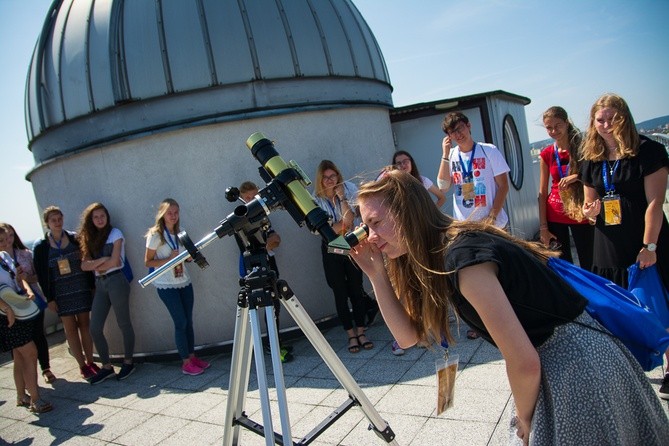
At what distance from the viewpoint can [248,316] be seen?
218cm

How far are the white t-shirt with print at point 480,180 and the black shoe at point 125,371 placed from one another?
434 centimetres

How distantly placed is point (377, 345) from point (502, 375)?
5.16 feet

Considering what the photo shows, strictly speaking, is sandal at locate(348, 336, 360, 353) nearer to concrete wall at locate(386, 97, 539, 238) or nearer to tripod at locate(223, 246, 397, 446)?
tripod at locate(223, 246, 397, 446)

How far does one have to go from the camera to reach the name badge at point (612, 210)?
292cm

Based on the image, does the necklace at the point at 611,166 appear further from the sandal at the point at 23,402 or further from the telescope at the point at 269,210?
the sandal at the point at 23,402

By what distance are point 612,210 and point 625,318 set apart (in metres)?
1.69

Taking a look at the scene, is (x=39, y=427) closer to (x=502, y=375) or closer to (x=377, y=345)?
(x=377, y=345)

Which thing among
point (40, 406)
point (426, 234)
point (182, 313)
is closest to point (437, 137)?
point (182, 313)

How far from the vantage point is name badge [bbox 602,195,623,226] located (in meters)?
2.92

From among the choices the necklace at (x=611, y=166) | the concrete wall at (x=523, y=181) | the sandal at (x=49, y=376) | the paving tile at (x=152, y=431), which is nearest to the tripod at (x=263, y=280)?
the paving tile at (x=152, y=431)

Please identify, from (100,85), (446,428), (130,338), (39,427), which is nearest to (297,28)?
(100,85)

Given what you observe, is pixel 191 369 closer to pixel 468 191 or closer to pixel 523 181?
pixel 468 191

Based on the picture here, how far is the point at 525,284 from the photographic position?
144 cm

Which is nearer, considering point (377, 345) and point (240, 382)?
point (240, 382)
